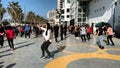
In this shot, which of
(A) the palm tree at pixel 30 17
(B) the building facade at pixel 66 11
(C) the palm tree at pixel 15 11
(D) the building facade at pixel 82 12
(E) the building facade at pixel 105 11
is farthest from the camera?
(A) the palm tree at pixel 30 17

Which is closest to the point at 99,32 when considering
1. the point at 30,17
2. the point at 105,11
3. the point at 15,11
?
the point at 105,11

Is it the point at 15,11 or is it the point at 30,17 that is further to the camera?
the point at 30,17

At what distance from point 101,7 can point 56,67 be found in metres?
30.5

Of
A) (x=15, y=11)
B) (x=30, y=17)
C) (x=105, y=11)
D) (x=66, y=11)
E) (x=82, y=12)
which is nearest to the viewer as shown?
(x=105, y=11)

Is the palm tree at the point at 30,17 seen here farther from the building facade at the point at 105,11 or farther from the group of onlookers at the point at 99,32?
the group of onlookers at the point at 99,32

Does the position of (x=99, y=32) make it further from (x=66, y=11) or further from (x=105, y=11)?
(x=66, y=11)

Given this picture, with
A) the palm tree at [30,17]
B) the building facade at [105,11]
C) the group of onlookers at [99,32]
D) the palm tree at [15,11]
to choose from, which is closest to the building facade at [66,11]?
the palm tree at [15,11]

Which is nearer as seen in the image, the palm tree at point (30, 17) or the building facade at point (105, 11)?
the building facade at point (105, 11)

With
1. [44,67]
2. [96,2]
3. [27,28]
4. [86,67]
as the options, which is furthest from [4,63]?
[96,2]

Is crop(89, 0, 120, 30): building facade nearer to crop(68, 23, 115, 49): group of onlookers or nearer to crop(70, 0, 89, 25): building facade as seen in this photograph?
crop(70, 0, 89, 25): building facade

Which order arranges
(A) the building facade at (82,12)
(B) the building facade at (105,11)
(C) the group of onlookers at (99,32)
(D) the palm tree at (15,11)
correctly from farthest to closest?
(D) the palm tree at (15,11) → (A) the building facade at (82,12) → (B) the building facade at (105,11) → (C) the group of onlookers at (99,32)

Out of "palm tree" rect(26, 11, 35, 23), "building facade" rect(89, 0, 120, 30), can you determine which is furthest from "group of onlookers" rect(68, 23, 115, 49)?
"palm tree" rect(26, 11, 35, 23)

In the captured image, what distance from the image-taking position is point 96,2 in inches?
1636

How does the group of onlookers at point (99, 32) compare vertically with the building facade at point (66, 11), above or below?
below
